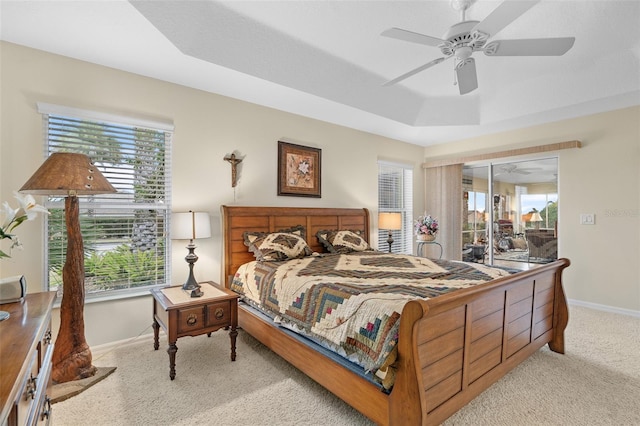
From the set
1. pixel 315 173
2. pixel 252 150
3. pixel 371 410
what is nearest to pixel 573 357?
pixel 371 410

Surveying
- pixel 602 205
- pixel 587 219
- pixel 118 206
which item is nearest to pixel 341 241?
pixel 118 206

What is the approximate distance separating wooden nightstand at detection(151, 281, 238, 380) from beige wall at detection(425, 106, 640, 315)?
4.39 metres

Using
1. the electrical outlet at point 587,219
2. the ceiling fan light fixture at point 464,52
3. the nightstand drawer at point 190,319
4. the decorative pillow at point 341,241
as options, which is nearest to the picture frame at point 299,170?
the decorative pillow at point 341,241

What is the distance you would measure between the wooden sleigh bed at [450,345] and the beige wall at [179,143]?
44.8 inches

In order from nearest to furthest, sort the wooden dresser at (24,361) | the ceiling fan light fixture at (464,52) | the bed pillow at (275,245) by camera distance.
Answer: the wooden dresser at (24,361), the ceiling fan light fixture at (464,52), the bed pillow at (275,245)

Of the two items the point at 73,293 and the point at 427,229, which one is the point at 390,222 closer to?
the point at 427,229

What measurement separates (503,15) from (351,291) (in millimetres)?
1840

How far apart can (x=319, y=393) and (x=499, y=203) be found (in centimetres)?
436

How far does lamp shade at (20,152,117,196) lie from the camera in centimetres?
204

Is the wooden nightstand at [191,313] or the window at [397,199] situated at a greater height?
the window at [397,199]

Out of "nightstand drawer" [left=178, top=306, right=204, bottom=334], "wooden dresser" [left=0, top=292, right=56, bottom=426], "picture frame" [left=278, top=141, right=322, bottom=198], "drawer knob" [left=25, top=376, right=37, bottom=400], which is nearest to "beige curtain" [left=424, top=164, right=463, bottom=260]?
"picture frame" [left=278, top=141, right=322, bottom=198]

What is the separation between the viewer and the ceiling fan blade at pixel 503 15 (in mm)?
1660

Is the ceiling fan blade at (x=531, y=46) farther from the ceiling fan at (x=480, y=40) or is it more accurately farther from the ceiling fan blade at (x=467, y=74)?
the ceiling fan blade at (x=467, y=74)

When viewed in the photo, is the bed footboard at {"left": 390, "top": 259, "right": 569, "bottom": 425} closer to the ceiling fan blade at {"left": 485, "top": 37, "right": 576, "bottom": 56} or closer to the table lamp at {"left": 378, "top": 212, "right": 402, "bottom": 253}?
the ceiling fan blade at {"left": 485, "top": 37, "right": 576, "bottom": 56}
